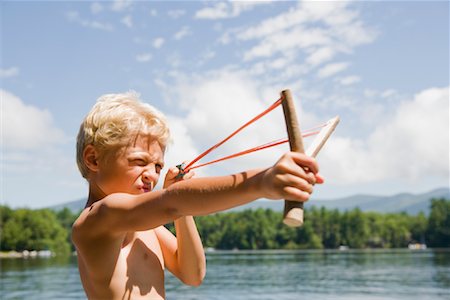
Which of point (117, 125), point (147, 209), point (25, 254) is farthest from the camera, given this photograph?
point (25, 254)

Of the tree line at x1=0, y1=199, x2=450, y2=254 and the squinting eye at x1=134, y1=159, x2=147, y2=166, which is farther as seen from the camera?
the tree line at x1=0, y1=199, x2=450, y2=254

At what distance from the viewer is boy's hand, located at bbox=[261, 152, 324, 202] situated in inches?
67.0

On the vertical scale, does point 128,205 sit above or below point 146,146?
below

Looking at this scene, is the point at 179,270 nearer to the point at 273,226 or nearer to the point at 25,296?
the point at 25,296

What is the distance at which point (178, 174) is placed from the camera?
8.94ft

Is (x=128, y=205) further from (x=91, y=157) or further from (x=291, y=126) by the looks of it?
(x=291, y=126)

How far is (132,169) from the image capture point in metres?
2.51

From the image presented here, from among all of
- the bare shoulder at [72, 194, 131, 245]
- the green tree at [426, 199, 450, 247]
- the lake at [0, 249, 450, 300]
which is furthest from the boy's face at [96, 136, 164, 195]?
the green tree at [426, 199, 450, 247]

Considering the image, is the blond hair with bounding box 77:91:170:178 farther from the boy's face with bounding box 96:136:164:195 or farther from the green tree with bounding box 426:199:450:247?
the green tree with bounding box 426:199:450:247

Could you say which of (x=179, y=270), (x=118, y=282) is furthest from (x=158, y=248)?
(x=118, y=282)

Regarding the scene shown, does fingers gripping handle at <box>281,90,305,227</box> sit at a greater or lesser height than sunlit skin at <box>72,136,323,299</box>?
greater

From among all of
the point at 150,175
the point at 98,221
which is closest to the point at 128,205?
the point at 98,221

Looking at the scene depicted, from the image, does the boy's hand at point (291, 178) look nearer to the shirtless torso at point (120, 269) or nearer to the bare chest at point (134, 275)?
the shirtless torso at point (120, 269)

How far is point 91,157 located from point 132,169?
0.21 meters
